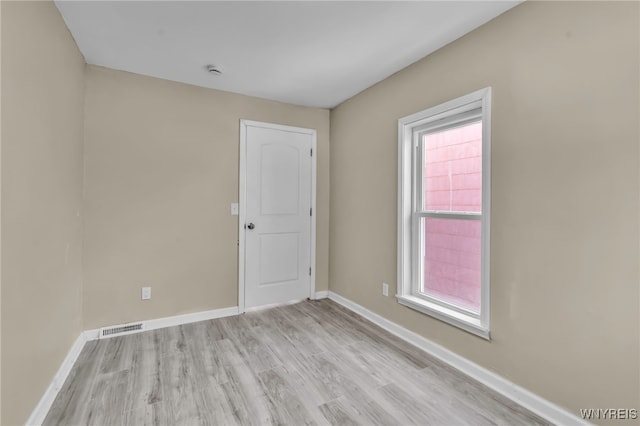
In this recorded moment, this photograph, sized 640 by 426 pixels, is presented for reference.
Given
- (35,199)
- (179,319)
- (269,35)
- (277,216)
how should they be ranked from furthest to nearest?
(277,216)
(179,319)
(269,35)
(35,199)

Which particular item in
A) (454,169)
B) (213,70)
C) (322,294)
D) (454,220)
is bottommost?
(322,294)

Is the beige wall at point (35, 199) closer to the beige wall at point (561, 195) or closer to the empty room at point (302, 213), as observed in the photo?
the empty room at point (302, 213)

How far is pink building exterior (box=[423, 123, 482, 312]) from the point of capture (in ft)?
7.32

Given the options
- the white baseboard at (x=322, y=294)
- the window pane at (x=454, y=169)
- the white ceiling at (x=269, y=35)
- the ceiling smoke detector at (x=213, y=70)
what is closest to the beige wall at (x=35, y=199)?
the white ceiling at (x=269, y=35)

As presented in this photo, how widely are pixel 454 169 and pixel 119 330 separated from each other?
10.6ft

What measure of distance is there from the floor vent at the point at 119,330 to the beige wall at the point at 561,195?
269cm

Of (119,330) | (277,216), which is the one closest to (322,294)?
(277,216)

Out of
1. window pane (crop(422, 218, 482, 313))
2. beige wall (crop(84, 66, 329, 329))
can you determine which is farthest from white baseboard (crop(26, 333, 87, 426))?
window pane (crop(422, 218, 482, 313))

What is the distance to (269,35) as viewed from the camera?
2.18 metres

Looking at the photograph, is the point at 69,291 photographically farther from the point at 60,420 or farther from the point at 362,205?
the point at 362,205

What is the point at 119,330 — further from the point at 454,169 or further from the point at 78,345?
the point at 454,169

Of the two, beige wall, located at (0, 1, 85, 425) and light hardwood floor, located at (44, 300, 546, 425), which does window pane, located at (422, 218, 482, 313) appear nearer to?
light hardwood floor, located at (44, 300, 546, 425)

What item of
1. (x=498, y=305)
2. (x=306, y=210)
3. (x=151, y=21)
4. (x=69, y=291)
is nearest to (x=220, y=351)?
(x=69, y=291)

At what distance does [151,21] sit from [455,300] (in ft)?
9.83
